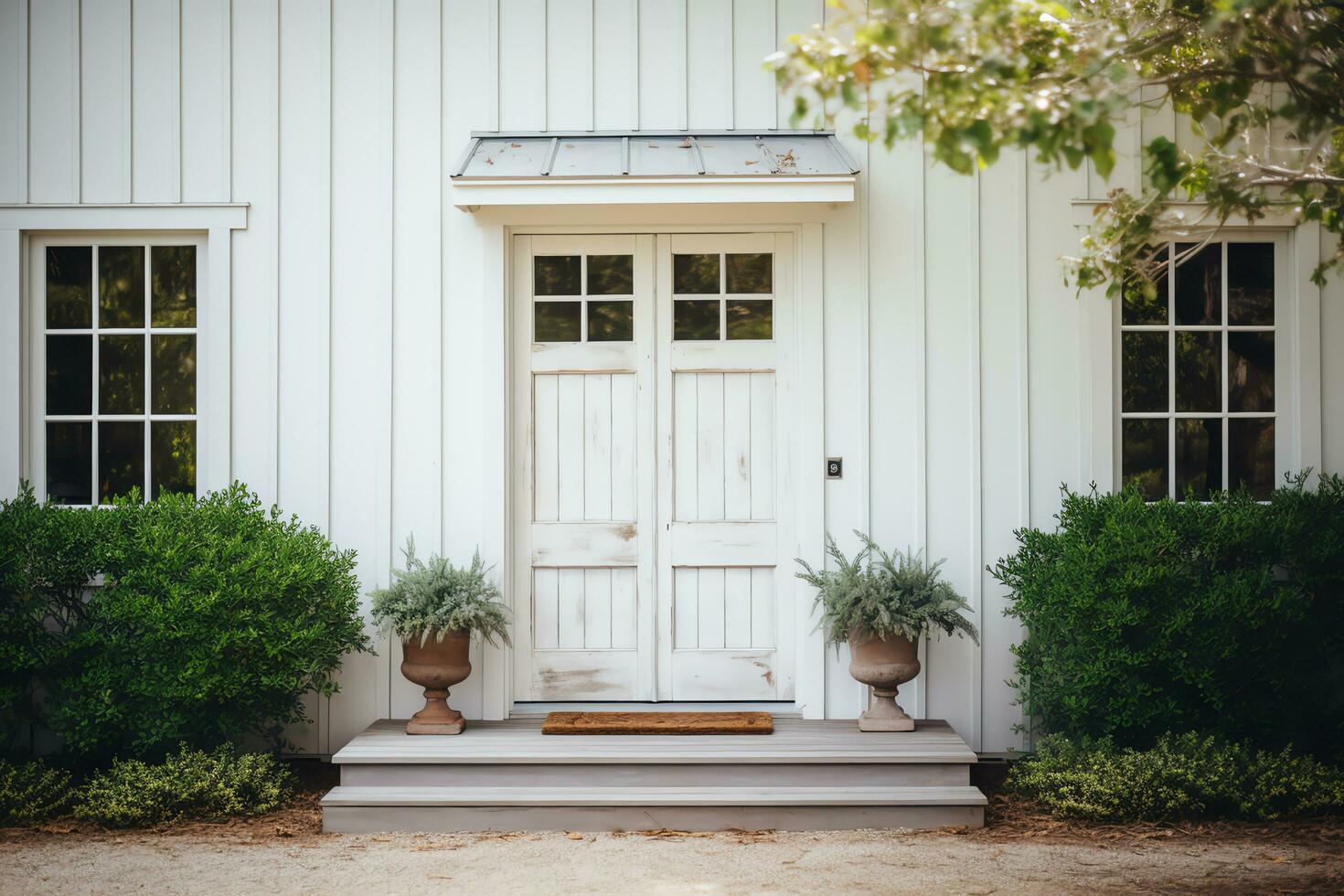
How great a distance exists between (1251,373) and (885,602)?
239 cm

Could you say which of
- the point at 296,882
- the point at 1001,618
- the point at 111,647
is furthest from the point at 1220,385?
the point at 111,647

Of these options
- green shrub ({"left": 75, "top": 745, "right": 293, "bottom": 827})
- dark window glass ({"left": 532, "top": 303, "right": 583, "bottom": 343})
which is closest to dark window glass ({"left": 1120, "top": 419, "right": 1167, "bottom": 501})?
dark window glass ({"left": 532, "top": 303, "right": 583, "bottom": 343})

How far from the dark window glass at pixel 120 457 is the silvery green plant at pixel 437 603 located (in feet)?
5.10

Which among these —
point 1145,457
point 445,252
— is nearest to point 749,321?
point 445,252

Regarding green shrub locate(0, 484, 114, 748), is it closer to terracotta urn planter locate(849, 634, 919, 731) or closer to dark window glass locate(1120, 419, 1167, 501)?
terracotta urn planter locate(849, 634, 919, 731)

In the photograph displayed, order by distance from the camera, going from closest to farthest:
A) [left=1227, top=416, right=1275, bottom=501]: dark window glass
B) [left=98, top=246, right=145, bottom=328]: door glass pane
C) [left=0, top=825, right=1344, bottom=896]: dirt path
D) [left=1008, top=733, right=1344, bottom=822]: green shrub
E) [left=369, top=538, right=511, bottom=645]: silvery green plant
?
[left=0, top=825, right=1344, bottom=896]: dirt path
[left=1008, top=733, right=1344, bottom=822]: green shrub
[left=369, top=538, right=511, bottom=645]: silvery green plant
[left=1227, top=416, right=1275, bottom=501]: dark window glass
[left=98, top=246, right=145, bottom=328]: door glass pane

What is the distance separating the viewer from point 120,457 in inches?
222

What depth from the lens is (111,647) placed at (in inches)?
187

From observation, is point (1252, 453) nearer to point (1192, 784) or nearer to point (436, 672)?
point (1192, 784)

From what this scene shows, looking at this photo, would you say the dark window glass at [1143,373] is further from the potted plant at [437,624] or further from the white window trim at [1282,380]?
the potted plant at [437,624]

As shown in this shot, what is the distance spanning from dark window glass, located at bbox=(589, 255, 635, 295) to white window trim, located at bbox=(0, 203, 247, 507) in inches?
70.9

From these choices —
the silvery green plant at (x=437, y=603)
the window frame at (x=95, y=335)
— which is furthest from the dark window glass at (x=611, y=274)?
the window frame at (x=95, y=335)

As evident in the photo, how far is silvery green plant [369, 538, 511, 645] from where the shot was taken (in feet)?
16.3

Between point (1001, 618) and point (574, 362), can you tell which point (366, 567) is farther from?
point (1001, 618)
